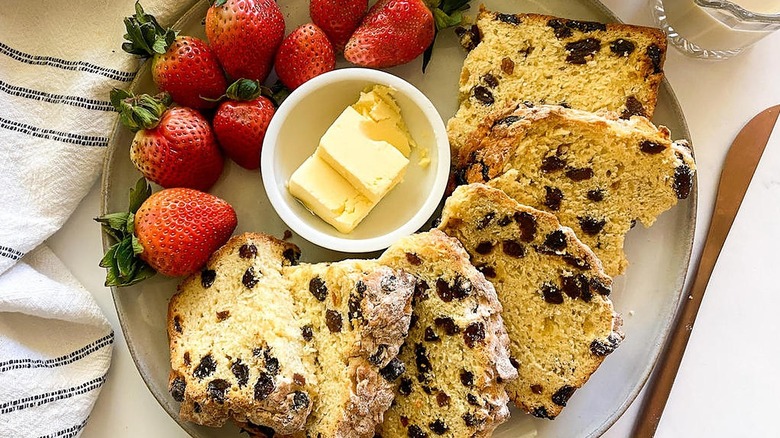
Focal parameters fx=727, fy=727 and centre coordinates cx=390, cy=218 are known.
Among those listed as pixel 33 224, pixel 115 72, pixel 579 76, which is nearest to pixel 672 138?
pixel 579 76

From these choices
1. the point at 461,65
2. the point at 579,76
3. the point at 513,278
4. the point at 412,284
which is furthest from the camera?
the point at 461,65

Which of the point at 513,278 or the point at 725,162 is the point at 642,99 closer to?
the point at 725,162

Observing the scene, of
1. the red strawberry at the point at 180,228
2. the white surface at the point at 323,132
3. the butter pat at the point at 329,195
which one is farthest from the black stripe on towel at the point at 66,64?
the butter pat at the point at 329,195

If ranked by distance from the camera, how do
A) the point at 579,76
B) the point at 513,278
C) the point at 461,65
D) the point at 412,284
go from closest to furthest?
the point at 412,284, the point at 513,278, the point at 579,76, the point at 461,65

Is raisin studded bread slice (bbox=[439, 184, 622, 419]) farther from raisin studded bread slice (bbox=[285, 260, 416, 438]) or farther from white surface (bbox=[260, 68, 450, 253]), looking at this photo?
raisin studded bread slice (bbox=[285, 260, 416, 438])

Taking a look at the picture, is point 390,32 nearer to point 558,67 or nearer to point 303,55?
point 303,55

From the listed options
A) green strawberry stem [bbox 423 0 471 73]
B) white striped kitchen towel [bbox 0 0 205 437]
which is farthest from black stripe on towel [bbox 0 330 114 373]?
green strawberry stem [bbox 423 0 471 73]
